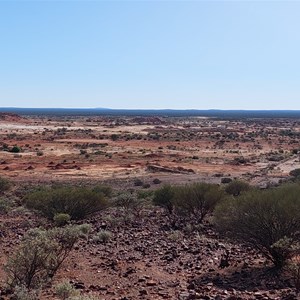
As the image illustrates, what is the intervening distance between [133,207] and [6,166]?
89.2ft

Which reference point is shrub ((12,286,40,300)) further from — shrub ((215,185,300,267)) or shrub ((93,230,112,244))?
shrub ((215,185,300,267))

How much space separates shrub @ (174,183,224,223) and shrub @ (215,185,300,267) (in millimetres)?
6706

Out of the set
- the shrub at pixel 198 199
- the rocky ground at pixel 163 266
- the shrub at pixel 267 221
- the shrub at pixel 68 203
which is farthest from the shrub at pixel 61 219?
the shrub at pixel 267 221

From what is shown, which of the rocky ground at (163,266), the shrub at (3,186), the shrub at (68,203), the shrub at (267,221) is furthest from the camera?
the shrub at (3,186)

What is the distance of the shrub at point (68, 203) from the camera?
20109mm

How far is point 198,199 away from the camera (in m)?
21.2

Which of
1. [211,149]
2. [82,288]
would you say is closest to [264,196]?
[82,288]

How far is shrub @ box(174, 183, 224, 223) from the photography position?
21109 millimetres

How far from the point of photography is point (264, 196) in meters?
14.2

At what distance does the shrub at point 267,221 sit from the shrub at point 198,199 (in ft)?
22.0

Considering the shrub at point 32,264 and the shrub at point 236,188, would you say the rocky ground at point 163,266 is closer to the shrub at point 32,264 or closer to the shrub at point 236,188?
the shrub at point 32,264

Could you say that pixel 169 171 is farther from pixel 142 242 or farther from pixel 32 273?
pixel 32 273

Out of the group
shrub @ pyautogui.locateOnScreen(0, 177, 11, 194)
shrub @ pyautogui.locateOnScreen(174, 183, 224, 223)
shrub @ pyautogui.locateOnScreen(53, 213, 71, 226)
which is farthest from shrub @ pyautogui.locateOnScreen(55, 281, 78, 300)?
shrub @ pyautogui.locateOnScreen(0, 177, 11, 194)

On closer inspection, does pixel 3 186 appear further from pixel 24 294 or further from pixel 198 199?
pixel 24 294
